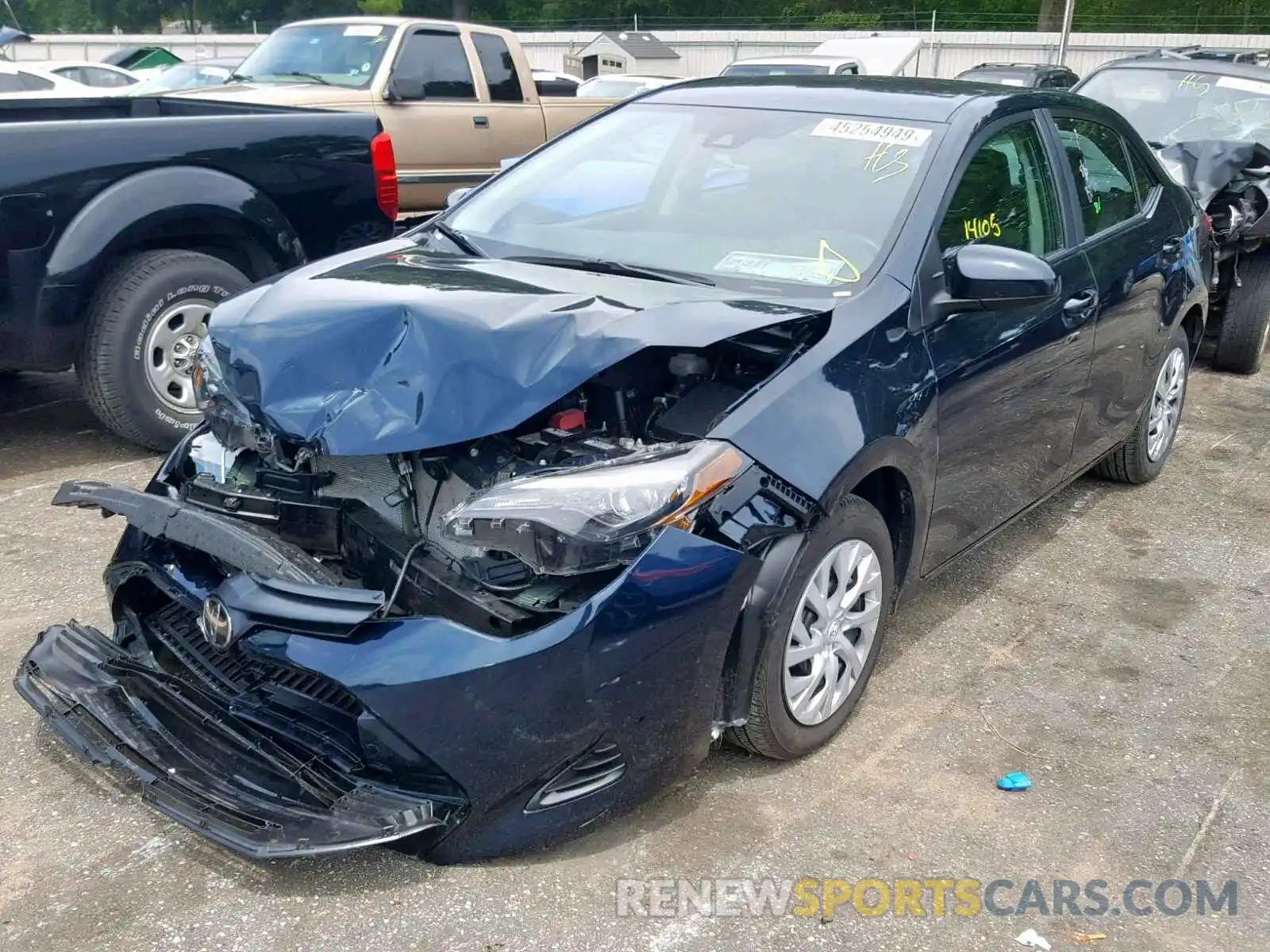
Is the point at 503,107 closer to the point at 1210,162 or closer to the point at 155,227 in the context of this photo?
the point at 155,227

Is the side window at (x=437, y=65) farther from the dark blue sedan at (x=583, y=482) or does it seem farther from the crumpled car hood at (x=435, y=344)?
the crumpled car hood at (x=435, y=344)

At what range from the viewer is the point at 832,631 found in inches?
126

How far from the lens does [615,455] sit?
2.84 meters

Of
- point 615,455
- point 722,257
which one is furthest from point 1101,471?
point 615,455

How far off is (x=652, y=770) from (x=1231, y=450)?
464 centimetres

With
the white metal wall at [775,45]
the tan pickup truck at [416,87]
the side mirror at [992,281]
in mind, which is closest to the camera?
the side mirror at [992,281]

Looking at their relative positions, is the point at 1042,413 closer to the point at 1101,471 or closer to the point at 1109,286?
the point at 1109,286

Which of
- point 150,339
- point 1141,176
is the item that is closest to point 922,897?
point 1141,176

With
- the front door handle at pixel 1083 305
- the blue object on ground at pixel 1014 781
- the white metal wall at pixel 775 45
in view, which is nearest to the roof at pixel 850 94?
the front door handle at pixel 1083 305

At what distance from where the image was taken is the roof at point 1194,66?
8422mm

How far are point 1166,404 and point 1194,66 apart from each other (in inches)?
169

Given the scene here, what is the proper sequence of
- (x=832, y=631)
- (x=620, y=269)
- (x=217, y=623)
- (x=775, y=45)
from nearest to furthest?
1. (x=217, y=623)
2. (x=832, y=631)
3. (x=620, y=269)
4. (x=775, y=45)

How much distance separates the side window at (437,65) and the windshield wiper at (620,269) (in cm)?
633

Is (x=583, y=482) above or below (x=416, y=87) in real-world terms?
below
